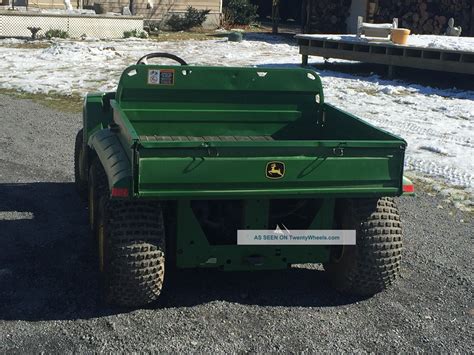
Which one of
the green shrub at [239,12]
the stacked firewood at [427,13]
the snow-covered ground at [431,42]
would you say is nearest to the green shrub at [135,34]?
the green shrub at [239,12]

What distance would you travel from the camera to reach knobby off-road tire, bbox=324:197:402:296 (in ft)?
16.6

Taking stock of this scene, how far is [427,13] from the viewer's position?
25.1 meters

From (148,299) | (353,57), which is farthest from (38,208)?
(353,57)

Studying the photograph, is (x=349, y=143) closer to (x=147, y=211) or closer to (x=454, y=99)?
(x=147, y=211)

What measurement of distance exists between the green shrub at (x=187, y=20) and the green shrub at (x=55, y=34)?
239 inches

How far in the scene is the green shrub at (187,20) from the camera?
30.1m

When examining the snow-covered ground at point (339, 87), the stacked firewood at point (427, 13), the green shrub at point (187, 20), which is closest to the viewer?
the snow-covered ground at point (339, 87)

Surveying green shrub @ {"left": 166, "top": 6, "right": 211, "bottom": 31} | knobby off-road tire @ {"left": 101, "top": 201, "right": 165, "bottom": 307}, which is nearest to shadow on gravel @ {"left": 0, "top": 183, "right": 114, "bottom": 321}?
knobby off-road tire @ {"left": 101, "top": 201, "right": 165, "bottom": 307}

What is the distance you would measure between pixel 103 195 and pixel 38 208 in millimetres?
2121

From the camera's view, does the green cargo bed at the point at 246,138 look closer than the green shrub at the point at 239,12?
Yes

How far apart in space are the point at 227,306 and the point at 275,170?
1013 mm

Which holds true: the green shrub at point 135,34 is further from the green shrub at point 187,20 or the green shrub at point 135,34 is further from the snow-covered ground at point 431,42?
the snow-covered ground at point 431,42

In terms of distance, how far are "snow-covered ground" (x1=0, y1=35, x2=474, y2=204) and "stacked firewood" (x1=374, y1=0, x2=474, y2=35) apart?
12.1 ft

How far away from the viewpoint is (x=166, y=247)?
16.8 ft
